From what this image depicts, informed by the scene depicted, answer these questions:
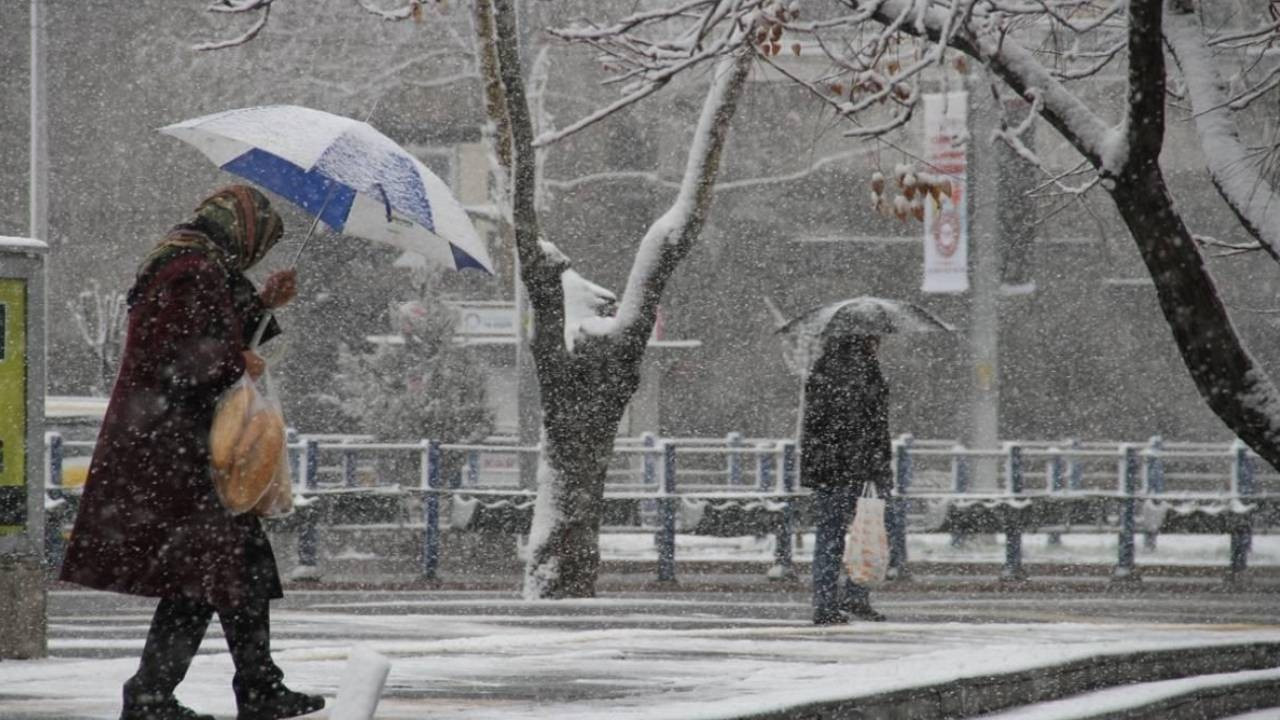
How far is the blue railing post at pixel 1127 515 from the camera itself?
20.7m

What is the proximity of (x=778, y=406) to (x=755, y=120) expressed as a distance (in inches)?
215

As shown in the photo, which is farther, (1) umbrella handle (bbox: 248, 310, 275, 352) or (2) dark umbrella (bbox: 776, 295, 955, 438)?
(2) dark umbrella (bbox: 776, 295, 955, 438)

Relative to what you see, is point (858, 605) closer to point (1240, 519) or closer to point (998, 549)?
point (1240, 519)

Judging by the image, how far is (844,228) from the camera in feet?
135

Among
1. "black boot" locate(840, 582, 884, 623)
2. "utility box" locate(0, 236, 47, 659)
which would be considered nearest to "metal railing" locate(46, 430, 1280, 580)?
"black boot" locate(840, 582, 884, 623)

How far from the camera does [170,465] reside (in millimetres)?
6539

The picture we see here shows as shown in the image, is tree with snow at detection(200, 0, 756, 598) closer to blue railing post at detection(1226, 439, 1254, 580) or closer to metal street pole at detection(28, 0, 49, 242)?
blue railing post at detection(1226, 439, 1254, 580)

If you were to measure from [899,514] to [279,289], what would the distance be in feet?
46.6

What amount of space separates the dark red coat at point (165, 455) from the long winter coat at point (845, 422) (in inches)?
258

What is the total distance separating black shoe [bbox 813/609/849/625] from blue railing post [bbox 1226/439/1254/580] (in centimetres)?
910

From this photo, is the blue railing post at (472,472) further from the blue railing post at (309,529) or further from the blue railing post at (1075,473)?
the blue railing post at (1075,473)

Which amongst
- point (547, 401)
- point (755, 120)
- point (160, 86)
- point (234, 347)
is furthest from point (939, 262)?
point (234, 347)

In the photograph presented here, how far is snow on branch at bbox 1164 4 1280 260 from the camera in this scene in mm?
10500

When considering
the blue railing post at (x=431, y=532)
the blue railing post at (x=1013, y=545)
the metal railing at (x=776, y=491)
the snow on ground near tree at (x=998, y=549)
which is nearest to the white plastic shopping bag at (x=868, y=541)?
the metal railing at (x=776, y=491)
